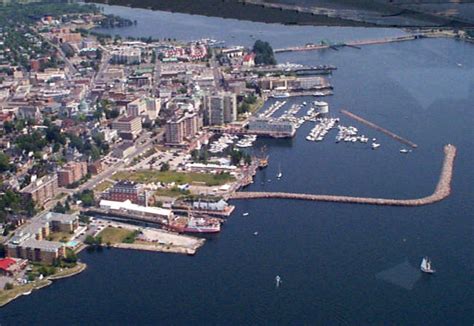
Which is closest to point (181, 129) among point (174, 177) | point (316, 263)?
point (174, 177)

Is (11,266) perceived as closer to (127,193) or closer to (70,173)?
(127,193)

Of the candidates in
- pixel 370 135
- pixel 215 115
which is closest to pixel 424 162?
pixel 370 135

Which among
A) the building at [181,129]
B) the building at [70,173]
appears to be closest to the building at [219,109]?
the building at [181,129]

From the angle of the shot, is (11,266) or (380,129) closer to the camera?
(11,266)

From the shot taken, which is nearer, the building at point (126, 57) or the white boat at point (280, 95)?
the white boat at point (280, 95)

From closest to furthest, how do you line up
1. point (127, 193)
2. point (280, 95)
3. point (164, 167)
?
1. point (127, 193)
2. point (164, 167)
3. point (280, 95)

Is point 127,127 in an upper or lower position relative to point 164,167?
upper

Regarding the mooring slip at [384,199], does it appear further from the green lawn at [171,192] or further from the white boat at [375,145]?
the white boat at [375,145]
